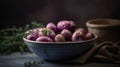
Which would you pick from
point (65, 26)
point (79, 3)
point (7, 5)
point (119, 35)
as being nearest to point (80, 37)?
point (65, 26)

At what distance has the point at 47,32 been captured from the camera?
100 centimetres

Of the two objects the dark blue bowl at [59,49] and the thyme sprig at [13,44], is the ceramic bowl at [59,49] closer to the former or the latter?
the dark blue bowl at [59,49]

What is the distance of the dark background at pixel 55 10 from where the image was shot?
1.36 meters

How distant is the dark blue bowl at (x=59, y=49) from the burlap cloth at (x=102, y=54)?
2cm

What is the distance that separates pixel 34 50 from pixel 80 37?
17 cm

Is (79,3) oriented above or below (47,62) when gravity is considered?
above

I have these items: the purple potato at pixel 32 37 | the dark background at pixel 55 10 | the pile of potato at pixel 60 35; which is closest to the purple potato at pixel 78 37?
the pile of potato at pixel 60 35

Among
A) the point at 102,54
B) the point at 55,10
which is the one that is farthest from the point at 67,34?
the point at 55,10

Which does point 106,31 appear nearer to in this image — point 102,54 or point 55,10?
point 102,54

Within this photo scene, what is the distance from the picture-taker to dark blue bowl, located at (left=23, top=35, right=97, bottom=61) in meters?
0.94

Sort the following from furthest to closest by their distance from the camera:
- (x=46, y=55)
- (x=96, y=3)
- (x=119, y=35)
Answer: (x=96, y=3) < (x=119, y=35) < (x=46, y=55)

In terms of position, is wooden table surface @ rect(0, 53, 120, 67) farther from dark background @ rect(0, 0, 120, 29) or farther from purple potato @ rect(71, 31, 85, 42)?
dark background @ rect(0, 0, 120, 29)

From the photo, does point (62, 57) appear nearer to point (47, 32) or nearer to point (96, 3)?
point (47, 32)

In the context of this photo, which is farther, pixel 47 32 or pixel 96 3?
pixel 96 3
